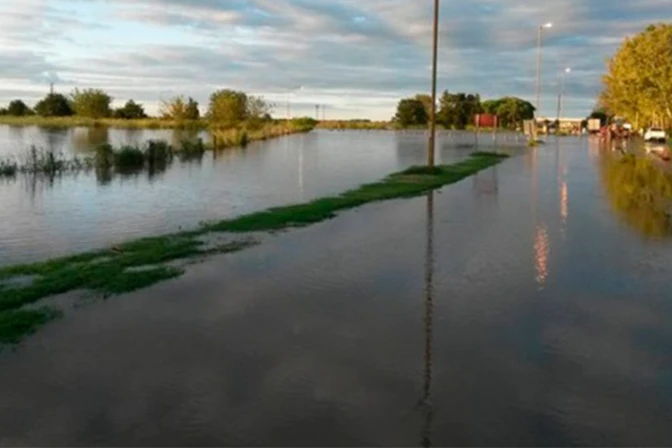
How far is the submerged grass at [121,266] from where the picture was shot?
29.6 feet

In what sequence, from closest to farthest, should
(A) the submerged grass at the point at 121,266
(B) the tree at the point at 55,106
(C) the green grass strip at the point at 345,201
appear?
(A) the submerged grass at the point at 121,266 < (C) the green grass strip at the point at 345,201 < (B) the tree at the point at 55,106

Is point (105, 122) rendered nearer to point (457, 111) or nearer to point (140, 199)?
point (457, 111)

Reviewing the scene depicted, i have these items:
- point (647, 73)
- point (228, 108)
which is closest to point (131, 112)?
point (228, 108)

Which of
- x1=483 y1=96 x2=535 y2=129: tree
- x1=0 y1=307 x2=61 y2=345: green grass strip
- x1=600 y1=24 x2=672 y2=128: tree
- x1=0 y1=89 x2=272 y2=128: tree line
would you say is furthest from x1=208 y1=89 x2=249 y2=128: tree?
x1=0 y1=307 x2=61 y2=345: green grass strip

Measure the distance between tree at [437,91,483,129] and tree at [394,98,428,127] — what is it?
7698mm

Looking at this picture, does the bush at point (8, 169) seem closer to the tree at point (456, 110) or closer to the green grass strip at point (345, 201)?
the green grass strip at point (345, 201)

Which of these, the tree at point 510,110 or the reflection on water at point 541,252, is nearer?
the reflection on water at point 541,252

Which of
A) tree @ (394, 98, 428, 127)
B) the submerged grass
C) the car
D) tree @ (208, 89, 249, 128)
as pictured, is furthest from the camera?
tree @ (394, 98, 428, 127)

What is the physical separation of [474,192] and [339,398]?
63.0 ft

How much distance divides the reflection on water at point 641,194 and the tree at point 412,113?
139m

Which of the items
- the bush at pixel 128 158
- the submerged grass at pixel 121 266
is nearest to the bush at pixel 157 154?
the bush at pixel 128 158

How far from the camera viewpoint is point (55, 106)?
5566 inches

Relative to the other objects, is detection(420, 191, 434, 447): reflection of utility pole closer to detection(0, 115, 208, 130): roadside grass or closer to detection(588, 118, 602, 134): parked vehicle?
detection(0, 115, 208, 130): roadside grass

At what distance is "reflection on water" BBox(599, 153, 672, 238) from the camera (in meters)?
17.5
